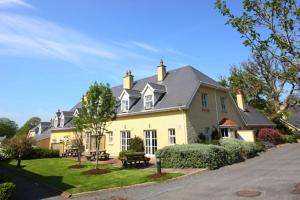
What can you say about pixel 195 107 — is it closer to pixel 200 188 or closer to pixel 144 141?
pixel 144 141

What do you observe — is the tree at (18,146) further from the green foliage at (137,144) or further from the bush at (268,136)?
the bush at (268,136)

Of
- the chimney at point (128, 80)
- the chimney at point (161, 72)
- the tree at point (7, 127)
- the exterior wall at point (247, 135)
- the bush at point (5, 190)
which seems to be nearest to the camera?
the bush at point (5, 190)

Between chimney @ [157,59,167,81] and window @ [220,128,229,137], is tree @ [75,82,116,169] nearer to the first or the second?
chimney @ [157,59,167,81]

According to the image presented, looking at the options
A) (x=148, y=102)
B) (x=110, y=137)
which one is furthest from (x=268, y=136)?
(x=110, y=137)

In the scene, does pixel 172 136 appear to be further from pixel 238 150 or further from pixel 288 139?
pixel 288 139

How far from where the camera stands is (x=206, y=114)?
79.5 ft

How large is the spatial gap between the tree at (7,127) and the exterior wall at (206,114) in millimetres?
103823

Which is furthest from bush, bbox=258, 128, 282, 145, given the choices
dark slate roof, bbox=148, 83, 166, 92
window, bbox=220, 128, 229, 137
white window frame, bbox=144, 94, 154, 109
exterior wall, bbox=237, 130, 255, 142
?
white window frame, bbox=144, 94, 154, 109

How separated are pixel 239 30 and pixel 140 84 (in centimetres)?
2465

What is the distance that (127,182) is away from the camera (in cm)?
1301

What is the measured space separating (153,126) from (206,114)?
542 cm

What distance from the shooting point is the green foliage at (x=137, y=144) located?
23828 millimetres

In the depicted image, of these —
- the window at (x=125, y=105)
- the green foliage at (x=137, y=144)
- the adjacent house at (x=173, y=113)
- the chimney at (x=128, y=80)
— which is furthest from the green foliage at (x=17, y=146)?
the chimney at (x=128, y=80)

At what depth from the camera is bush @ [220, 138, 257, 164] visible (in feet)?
61.9
